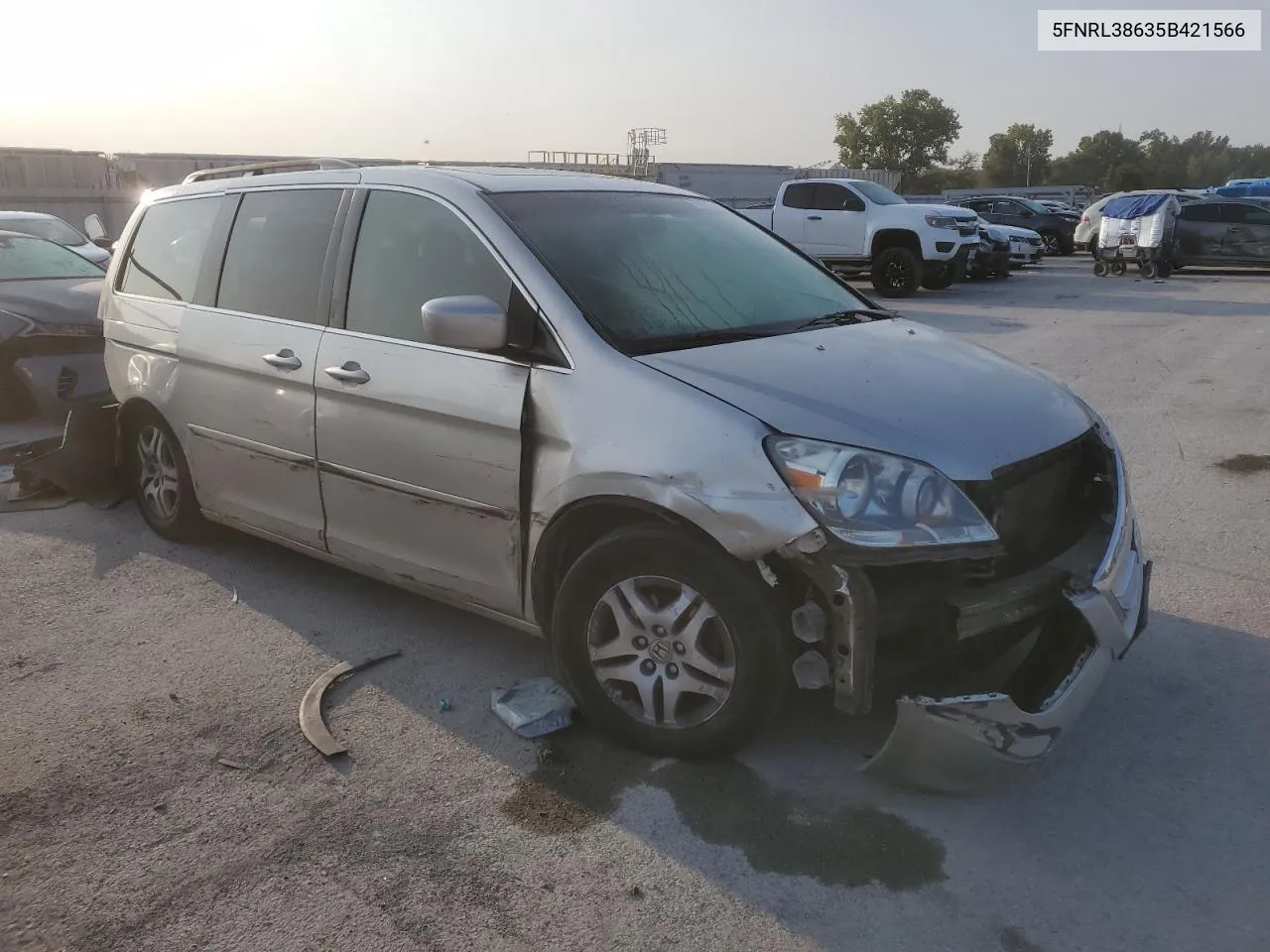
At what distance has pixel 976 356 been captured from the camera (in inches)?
144

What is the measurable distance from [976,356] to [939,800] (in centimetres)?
154

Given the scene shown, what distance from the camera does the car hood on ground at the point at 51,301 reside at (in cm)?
768

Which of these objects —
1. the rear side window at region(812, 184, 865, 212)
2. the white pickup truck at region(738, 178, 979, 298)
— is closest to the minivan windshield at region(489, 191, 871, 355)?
the white pickup truck at region(738, 178, 979, 298)

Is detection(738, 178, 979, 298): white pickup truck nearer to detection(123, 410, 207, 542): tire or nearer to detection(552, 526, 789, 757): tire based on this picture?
detection(123, 410, 207, 542): tire

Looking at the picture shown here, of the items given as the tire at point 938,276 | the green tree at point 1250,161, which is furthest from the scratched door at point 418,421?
the green tree at point 1250,161

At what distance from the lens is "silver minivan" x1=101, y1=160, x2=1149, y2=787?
280cm

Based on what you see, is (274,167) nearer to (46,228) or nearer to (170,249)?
(170,249)

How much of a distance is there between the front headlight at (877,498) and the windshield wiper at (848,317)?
3.40 feet

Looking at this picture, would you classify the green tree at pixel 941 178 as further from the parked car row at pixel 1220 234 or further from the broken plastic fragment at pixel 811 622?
the broken plastic fragment at pixel 811 622

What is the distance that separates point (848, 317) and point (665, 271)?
0.77m

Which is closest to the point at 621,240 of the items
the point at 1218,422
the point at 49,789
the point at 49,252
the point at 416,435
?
the point at 416,435

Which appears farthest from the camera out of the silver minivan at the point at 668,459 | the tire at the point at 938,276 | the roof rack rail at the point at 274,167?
the tire at the point at 938,276

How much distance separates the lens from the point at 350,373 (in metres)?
3.82

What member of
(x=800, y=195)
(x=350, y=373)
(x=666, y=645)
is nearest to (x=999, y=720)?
(x=666, y=645)
